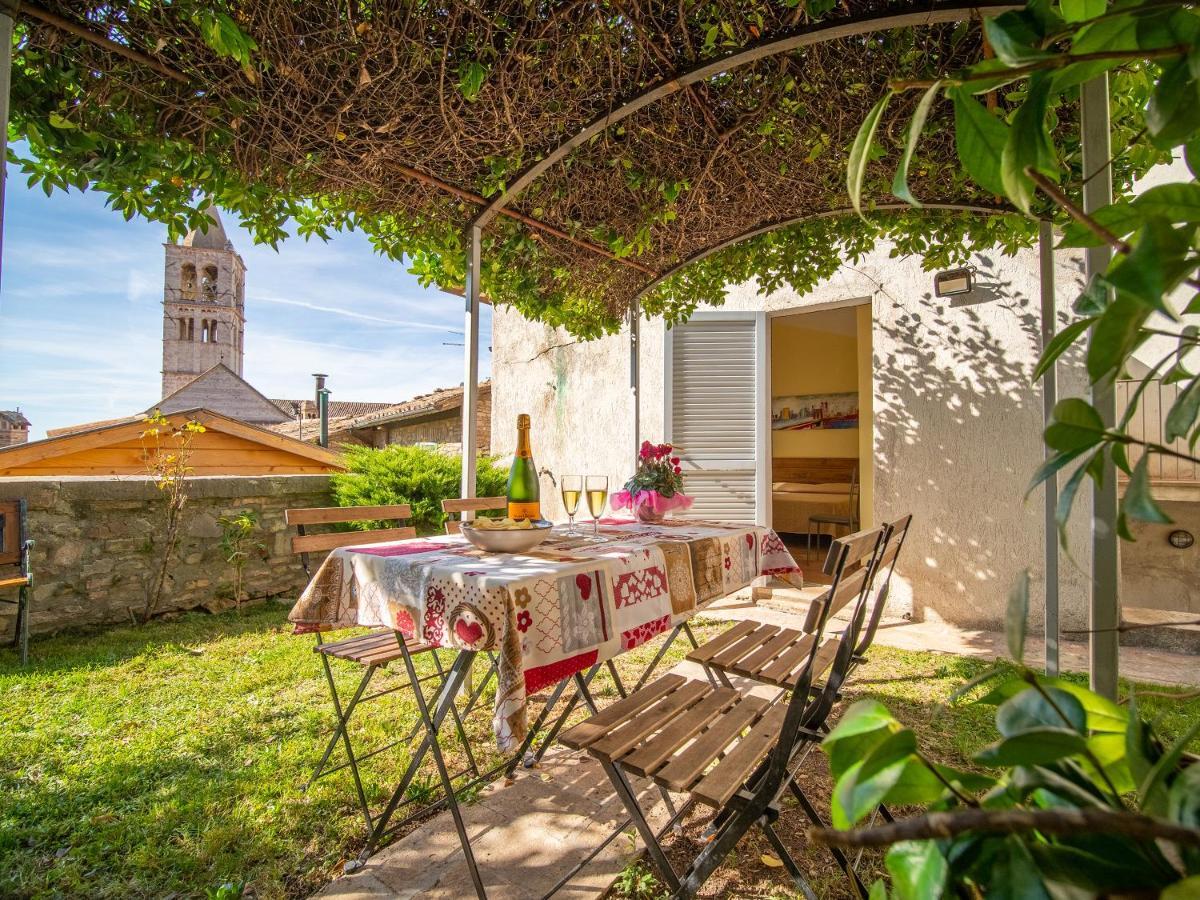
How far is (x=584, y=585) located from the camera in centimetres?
171

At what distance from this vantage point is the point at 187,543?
450 centimetres

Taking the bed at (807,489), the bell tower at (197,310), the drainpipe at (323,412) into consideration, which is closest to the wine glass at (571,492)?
the bed at (807,489)

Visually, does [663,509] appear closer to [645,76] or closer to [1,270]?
[645,76]

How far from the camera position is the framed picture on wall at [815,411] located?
26.6ft

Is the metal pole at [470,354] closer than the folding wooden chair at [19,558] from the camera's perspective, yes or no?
Yes

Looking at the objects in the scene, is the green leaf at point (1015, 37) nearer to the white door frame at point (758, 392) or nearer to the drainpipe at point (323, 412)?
the white door frame at point (758, 392)

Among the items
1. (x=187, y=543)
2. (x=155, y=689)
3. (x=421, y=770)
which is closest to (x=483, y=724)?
(x=421, y=770)

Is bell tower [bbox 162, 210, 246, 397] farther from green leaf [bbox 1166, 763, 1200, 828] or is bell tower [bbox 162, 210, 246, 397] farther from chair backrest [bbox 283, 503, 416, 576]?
green leaf [bbox 1166, 763, 1200, 828]

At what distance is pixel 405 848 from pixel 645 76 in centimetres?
277

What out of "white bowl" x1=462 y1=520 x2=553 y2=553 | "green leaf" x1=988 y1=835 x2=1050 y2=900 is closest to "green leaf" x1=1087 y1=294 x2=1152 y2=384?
"green leaf" x1=988 y1=835 x2=1050 y2=900

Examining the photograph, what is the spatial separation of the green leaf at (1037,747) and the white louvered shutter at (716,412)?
4678mm

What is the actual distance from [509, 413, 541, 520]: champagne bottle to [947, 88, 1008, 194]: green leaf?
6.10 feet

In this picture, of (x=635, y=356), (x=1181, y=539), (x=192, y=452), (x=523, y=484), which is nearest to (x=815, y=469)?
(x=1181, y=539)

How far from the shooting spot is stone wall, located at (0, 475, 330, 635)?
3.87 m
